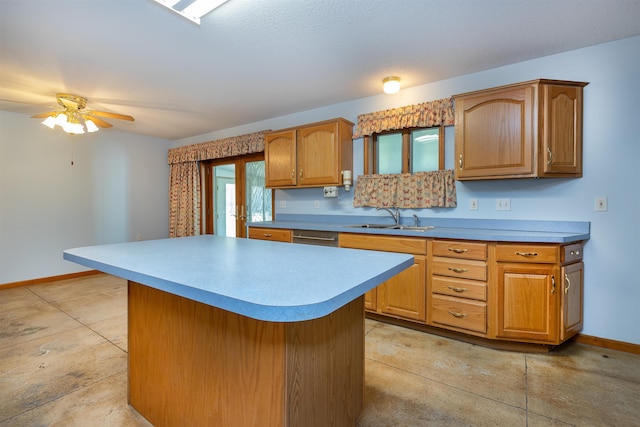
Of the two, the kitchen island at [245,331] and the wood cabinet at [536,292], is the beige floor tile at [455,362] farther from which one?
the kitchen island at [245,331]

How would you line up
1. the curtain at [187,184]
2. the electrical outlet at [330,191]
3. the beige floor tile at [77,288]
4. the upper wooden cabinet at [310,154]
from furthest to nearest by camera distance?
the curtain at [187,184], the beige floor tile at [77,288], the electrical outlet at [330,191], the upper wooden cabinet at [310,154]

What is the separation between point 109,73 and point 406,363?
358 cm

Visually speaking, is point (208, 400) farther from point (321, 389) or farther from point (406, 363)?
point (406, 363)

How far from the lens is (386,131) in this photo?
335 centimetres

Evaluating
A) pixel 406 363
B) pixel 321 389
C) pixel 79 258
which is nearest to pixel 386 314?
pixel 406 363

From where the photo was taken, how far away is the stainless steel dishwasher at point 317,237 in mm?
3092

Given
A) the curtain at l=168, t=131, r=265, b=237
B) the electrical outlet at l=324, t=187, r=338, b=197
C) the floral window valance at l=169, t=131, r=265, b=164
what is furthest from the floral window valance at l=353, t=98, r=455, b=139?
the curtain at l=168, t=131, r=265, b=237

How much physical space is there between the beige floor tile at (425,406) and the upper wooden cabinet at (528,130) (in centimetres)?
168

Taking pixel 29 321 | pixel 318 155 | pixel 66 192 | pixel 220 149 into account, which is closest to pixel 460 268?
pixel 318 155

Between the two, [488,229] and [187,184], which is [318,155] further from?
[187,184]

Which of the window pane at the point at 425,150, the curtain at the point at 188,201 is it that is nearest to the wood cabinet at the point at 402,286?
the window pane at the point at 425,150

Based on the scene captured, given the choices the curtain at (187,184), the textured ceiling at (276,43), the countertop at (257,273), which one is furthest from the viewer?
the curtain at (187,184)

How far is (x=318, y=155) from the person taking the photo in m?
3.45

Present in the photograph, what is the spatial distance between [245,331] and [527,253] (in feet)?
6.95
